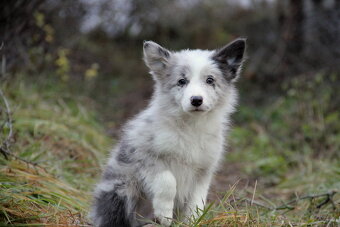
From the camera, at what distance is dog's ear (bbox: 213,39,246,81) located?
3.74 metres

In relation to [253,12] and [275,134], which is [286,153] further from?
[253,12]

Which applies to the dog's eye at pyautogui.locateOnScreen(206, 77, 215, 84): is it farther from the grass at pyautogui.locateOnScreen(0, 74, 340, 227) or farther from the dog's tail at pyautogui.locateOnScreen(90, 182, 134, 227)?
the dog's tail at pyautogui.locateOnScreen(90, 182, 134, 227)

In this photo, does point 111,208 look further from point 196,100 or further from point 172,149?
point 196,100

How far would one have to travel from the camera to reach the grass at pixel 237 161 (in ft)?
11.2

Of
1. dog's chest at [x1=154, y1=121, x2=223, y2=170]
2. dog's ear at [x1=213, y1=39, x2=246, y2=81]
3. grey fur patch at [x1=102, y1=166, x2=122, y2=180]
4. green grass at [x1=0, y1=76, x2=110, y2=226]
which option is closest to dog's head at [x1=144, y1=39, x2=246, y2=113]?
dog's ear at [x1=213, y1=39, x2=246, y2=81]

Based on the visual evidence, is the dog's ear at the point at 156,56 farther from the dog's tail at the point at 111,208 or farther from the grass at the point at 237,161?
the grass at the point at 237,161

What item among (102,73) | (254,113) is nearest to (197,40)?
(102,73)

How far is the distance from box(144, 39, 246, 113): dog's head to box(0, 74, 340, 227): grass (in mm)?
831

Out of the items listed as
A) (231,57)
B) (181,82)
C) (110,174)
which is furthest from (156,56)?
(110,174)

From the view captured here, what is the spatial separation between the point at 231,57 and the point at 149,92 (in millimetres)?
7472

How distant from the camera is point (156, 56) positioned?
383 cm

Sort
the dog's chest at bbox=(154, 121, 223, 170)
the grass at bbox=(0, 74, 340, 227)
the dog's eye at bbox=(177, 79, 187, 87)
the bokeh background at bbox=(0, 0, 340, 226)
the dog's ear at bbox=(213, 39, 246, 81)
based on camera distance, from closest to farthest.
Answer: the dog's chest at bbox=(154, 121, 223, 170) < the grass at bbox=(0, 74, 340, 227) < the dog's eye at bbox=(177, 79, 187, 87) < the dog's ear at bbox=(213, 39, 246, 81) < the bokeh background at bbox=(0, 0, 340, 226)

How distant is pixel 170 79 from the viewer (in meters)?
3.70

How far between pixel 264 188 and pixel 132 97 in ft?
19.2
